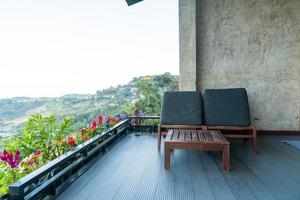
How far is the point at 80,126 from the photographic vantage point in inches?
130

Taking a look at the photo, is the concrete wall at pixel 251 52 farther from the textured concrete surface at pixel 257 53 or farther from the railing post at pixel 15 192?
the railing post at pixel 15 192

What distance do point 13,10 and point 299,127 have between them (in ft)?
19.2

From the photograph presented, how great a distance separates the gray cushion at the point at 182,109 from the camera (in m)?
3.63

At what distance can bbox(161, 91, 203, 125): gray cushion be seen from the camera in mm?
3635

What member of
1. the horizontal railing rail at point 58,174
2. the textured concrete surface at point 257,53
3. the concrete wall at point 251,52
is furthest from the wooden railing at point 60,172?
the textured concrete surface at point 257,53

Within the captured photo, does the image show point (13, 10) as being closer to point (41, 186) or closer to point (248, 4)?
point (41, 186)

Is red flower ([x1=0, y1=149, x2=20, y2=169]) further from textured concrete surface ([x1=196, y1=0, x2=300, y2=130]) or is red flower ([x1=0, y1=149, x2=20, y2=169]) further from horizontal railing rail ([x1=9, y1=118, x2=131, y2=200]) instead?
textured concrete surface ([x1=196, y1=0, x2=300, y2=130])

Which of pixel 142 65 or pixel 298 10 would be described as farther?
pixel 142 65

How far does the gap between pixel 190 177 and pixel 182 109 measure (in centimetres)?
152

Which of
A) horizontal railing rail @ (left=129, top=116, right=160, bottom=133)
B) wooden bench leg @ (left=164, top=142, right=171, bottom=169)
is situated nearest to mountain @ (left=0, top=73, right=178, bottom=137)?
horizontal railing rail @ (left=129, top=116, right=160, bottom=133)

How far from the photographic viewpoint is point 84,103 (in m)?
3.96

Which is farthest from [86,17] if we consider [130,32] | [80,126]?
[80,126]

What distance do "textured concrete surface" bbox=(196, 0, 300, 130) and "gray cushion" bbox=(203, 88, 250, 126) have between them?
2.78ft

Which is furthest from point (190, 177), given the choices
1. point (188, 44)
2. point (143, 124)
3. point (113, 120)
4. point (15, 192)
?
point (188, 44)
